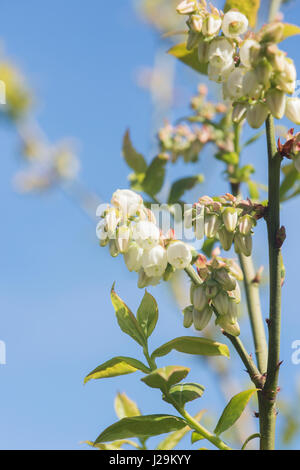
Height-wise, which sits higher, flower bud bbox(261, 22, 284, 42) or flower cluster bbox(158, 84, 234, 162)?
flower cluster bbox(158, 84, 234, 162)

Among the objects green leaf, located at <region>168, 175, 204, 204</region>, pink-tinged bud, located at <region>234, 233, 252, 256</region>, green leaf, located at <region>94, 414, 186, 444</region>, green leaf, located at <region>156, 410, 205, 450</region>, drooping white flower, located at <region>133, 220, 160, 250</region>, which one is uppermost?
green leaf, located at <region>168, 175, 204, 204</region>

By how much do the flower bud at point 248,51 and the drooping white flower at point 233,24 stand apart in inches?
3.0

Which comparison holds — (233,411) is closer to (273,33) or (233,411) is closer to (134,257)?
(134,257)

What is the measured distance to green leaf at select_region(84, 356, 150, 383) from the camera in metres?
1.05

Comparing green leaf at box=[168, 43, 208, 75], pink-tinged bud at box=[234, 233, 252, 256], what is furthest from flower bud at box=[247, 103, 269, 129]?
green leaf at box=[168, 43, 208, 75]

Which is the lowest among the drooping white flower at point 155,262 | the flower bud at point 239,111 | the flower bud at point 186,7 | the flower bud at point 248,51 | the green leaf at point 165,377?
the green leaf at point 165,377

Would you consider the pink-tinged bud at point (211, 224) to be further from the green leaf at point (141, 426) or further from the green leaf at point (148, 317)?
the green leaf at point (141, 426)

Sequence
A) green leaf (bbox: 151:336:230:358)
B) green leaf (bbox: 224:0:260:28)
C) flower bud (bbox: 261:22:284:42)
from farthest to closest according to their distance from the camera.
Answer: green leaf (bbox: 224:0:260:28), green leaf (bbox: 151:336:230:358), flower bud (bbox: 261:22:284:42)

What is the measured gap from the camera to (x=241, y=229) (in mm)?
1025

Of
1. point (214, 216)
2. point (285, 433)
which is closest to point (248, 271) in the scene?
point (214, 216)

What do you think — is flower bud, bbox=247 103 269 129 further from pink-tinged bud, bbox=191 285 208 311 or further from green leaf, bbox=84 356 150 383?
green leaf, bbox=84 356 150 383

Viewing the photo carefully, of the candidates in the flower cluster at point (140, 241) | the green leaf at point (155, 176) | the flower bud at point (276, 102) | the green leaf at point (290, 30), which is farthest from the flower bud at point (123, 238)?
the green leaf at point (155, 176)

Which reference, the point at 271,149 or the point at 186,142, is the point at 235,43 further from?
the point at 186,142

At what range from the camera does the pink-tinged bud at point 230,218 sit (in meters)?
1.03
